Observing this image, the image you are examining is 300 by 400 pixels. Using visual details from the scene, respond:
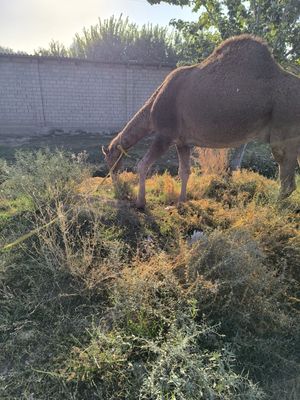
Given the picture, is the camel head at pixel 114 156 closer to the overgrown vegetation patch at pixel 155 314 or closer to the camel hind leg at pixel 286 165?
the overgrown vegetation patch at pixel 155 314

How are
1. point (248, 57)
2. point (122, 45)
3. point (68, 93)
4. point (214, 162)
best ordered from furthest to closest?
point (122, 45)
point (68, 93)
point (214, 162)
point (248, 57)

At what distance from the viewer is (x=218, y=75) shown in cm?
531

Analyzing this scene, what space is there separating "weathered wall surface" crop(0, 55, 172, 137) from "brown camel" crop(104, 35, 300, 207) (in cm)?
1179

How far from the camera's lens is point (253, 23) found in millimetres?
8555

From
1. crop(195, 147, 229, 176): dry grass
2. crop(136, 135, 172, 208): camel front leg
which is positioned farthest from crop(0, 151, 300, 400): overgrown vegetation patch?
crop(195, 147, 229, 176): dry grass

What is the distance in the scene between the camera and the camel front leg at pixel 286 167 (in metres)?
5.32

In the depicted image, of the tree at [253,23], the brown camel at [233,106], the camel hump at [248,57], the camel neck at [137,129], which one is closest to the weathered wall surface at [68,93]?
the tree at [253,23]

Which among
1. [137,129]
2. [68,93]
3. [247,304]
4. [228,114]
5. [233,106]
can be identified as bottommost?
[247,304]

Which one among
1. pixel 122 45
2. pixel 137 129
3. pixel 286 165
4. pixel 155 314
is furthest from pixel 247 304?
pixel 122 45

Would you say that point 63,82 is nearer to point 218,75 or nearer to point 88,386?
point 218,75

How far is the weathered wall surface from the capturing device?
1587cm

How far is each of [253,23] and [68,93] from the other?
33.6ft

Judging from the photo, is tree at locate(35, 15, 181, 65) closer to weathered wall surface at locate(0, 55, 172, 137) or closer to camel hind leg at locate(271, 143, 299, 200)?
weathered wall surface at locate(0, 55, 172, 137)

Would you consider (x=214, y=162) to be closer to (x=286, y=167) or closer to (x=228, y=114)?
(x=286, y=167)
